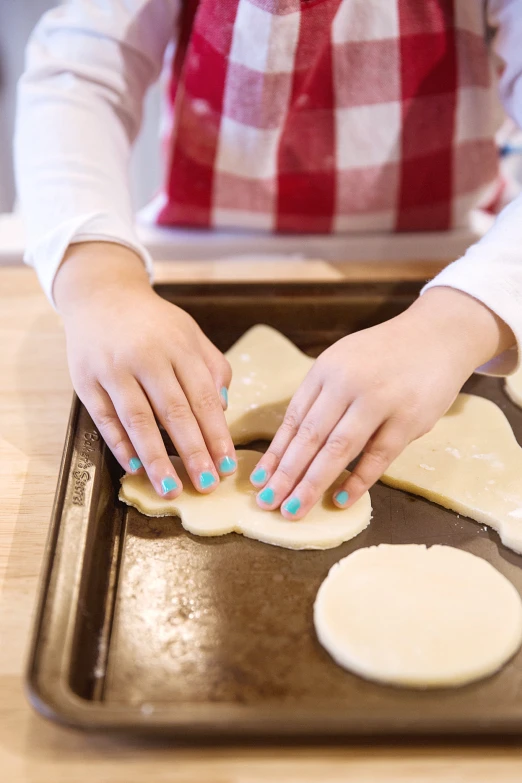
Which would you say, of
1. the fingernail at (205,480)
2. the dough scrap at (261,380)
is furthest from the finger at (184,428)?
the dough scrap at (261,380)

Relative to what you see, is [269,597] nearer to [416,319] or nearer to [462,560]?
[462,560]

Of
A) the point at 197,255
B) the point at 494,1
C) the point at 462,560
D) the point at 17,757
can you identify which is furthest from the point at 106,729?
the point at 494,1

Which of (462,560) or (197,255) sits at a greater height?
(462,560)

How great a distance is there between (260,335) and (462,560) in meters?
0.40

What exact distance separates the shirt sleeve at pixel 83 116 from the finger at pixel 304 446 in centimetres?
33

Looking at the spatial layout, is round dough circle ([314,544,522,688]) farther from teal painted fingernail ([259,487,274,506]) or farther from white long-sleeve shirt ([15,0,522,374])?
white long-sleeve shirt ([15,0,522,374])

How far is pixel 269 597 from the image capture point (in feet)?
2.03

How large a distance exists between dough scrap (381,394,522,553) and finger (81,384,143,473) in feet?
0.83

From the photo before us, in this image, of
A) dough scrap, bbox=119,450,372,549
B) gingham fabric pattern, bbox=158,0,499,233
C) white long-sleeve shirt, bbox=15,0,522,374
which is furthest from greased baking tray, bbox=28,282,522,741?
gingham fabric pattern, bbox=158,0,499,233

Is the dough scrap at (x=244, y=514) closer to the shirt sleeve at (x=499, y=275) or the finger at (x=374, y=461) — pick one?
the finger at (x=374, y=461)

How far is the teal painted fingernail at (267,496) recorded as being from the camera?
26.7 inches

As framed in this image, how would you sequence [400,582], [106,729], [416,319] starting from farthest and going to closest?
[416,319], [400,582], [106,729]

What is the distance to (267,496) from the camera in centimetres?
68

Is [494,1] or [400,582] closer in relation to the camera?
[400,582]
